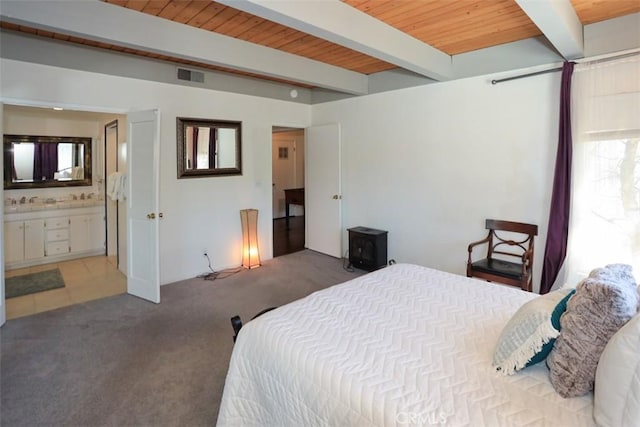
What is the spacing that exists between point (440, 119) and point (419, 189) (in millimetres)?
850

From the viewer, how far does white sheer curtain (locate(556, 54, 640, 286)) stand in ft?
9.21

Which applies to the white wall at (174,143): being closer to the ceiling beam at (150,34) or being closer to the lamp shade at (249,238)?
the lamp shade at (249,238)

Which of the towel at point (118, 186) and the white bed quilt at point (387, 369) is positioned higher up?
the towel at point (118, 186)

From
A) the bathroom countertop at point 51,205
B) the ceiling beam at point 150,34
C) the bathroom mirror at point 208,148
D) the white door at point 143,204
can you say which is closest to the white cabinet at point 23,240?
the bathroom countertop at point 51,205

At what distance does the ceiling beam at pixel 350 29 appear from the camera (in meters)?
2.19

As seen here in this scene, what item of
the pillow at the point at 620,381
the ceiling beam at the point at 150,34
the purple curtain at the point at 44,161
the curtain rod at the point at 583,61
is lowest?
the pillow at the point at 620,381

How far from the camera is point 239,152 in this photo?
4.89 metres

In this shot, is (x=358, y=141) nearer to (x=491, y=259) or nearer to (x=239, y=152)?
A: (x=239, y=152)

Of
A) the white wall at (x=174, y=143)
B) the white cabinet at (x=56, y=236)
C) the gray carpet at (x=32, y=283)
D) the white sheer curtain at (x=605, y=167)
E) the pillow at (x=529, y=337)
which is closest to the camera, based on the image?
the pillow at (x=529, y=337)

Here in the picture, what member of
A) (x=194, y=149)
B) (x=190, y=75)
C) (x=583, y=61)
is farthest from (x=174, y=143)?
(x=583, y=61)

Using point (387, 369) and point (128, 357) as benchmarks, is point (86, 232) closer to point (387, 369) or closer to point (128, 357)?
point (128, 357)

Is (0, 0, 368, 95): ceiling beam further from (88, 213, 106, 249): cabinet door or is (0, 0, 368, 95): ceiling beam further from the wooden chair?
(88, 213, 106, 249): cabinet door

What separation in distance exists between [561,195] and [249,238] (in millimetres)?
3653

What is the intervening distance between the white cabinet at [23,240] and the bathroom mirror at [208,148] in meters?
2.34
